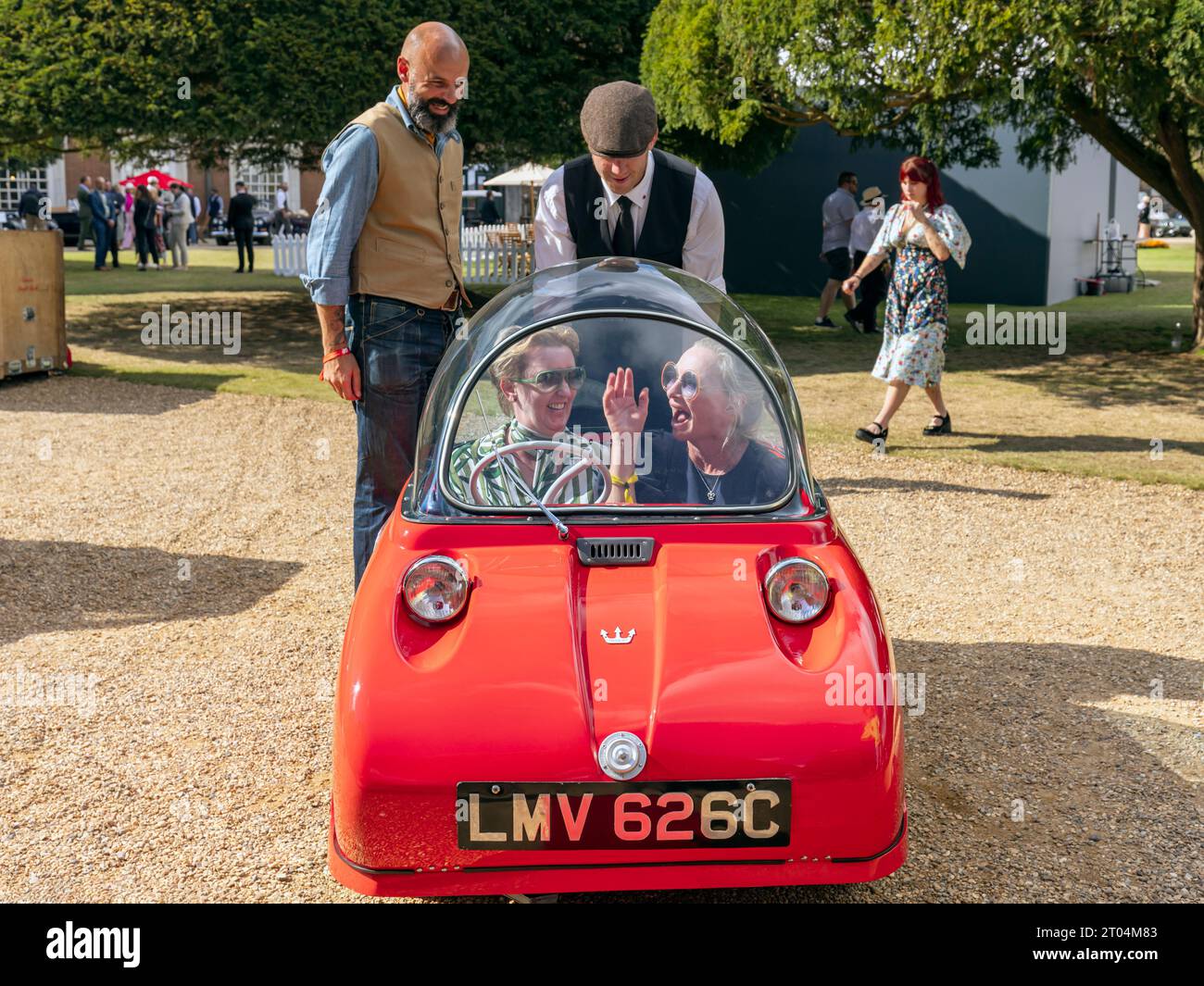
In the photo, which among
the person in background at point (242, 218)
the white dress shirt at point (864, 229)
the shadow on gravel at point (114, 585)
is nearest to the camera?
the shadow on gravel at point (114, 585)

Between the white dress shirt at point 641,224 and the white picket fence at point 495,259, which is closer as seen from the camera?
the white dress shirt at point 641,224

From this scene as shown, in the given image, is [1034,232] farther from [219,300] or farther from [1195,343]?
[219,300]

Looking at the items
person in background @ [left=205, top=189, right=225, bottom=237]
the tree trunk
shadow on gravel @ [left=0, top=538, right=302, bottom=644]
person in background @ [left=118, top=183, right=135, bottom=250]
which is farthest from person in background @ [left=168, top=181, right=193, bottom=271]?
shadow on gravel @ [left=0, top=538, right=302, bottom=644]

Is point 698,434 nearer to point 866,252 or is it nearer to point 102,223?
point 866,252

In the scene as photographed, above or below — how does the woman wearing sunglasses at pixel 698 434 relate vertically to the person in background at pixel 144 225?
below

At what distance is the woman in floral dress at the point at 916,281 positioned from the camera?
29.6 ft

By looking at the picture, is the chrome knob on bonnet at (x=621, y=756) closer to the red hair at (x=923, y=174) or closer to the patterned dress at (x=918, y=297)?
the patterned dress at (x=918, y=297)

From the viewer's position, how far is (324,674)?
4918 mm

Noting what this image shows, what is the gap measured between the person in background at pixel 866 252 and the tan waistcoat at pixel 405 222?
42.9 ft

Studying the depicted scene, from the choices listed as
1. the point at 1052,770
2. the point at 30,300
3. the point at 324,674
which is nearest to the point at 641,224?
the point at 324,674

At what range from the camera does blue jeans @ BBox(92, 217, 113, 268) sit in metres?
28.4

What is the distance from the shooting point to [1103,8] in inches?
401

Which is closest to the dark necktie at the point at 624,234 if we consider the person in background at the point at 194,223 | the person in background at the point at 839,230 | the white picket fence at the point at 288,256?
the person in background at the point at 839,230

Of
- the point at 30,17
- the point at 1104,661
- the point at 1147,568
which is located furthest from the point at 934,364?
the point at 30,17
